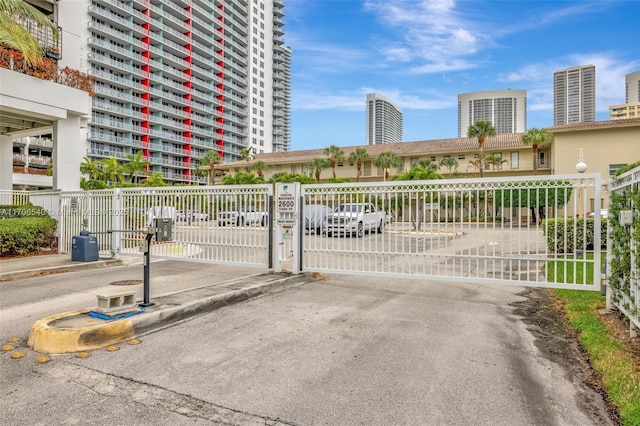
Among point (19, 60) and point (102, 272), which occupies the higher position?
point (19, 60)

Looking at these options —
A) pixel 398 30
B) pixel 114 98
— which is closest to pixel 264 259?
pixel 398 30

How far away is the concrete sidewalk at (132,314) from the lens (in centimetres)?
455

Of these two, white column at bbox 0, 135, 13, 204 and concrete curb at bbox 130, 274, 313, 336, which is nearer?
concrete curb at bbox 130, 274, 313, 336

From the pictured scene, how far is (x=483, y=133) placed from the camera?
43.1 metres

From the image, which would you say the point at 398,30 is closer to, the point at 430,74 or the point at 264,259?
the point at 430,74

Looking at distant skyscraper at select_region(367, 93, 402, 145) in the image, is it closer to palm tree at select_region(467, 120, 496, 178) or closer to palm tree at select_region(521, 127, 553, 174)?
palm tree at select_region(467, 120, 496, 178)

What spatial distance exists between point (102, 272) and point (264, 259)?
4093 mm

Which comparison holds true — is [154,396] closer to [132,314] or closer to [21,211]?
[132,314]

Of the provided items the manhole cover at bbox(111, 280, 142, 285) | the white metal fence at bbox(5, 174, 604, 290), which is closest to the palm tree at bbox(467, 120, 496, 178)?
the white metal fence at bbox(5, 174, 604, 290)

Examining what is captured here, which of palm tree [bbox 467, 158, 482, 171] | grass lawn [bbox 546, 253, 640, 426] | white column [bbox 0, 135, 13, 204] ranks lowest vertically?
grass lawn [bbox 546, 253, 640, 426]

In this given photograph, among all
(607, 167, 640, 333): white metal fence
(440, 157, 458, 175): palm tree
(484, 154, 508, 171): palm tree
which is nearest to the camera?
(607, 167, 640, 333): white metal fence

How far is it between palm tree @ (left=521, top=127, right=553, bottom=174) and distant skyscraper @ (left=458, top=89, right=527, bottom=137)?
111103mm

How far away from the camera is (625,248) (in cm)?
501

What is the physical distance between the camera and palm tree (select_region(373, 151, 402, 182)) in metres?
48.8
